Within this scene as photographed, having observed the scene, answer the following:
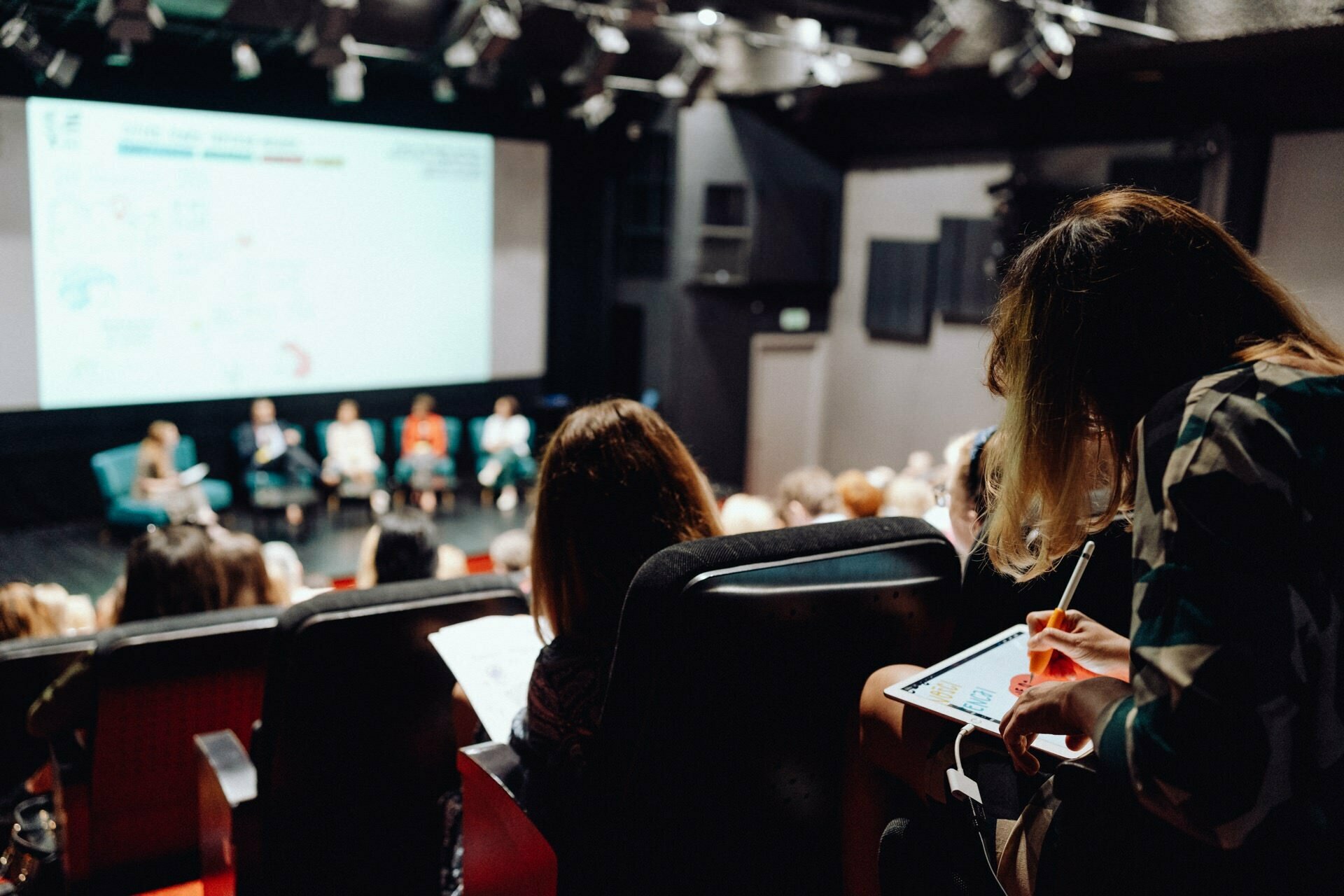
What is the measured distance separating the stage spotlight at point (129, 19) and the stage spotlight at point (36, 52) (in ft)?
1.23

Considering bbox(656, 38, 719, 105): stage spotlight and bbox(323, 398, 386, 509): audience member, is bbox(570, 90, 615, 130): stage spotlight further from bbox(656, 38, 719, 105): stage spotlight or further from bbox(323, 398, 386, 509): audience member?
bbox(323, 398, 386, 509): audience member

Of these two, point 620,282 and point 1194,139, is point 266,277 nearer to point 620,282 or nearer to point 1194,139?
point 620,282

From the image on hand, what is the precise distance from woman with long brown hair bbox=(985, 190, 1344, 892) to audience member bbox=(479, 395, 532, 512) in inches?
A: 290

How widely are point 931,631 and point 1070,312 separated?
0.50 metres

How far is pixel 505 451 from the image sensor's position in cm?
819

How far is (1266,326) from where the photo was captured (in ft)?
3.07

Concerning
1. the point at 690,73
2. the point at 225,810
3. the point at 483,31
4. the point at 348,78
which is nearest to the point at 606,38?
the point at 690,73

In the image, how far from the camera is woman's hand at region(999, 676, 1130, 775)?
88cm

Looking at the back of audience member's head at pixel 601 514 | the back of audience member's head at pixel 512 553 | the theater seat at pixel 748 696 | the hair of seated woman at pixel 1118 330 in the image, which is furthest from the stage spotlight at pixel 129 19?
the hair of seated woman at pixel 1118 330

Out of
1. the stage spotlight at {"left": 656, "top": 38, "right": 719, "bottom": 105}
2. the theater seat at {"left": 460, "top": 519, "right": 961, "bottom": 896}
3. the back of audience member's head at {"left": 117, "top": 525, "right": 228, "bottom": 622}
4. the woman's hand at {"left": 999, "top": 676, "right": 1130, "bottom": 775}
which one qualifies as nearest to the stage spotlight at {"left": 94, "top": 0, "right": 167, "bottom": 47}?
the stage spotlight at {"left": 656, "top": 38, "right": 719, "bottom": 105}

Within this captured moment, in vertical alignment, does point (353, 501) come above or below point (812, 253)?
below

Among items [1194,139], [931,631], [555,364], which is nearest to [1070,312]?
[931,631]

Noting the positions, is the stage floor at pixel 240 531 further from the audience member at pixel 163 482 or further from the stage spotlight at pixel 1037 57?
the stage spotlight at pixel 1037 57

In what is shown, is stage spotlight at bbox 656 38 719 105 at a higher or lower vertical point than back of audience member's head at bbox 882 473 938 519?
higher
